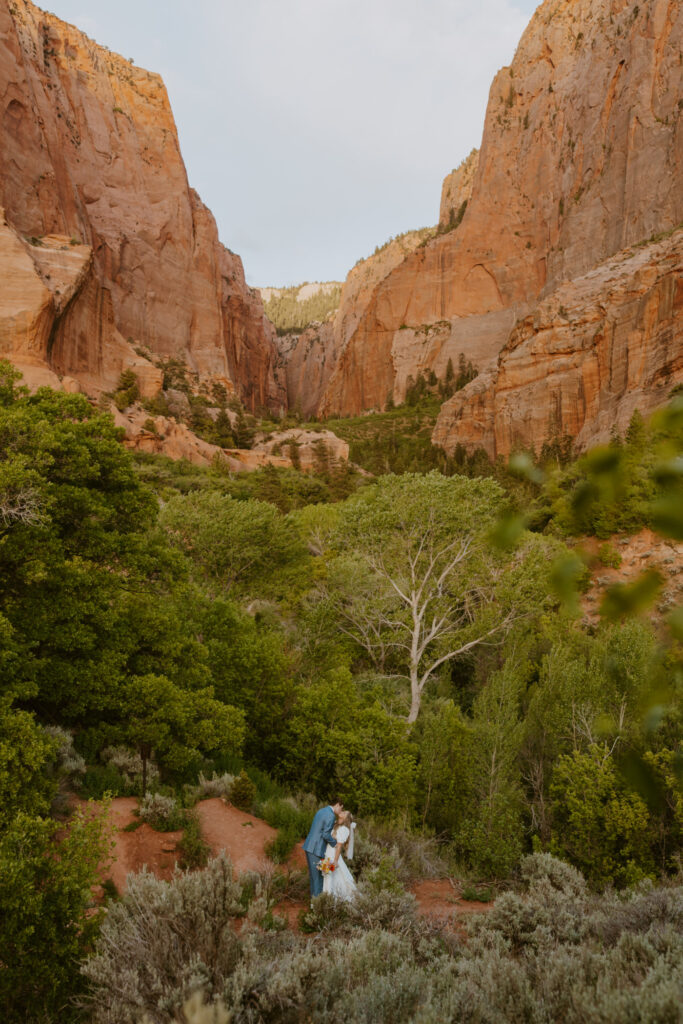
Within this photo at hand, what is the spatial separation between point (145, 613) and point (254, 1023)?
7.01m

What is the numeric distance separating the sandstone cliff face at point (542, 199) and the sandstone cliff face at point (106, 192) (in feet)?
98.5

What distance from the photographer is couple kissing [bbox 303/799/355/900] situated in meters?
6.67

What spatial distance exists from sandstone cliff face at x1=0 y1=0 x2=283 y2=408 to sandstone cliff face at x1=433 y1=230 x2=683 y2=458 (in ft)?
119

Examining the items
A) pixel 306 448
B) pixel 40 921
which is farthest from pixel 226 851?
pixel 306 448

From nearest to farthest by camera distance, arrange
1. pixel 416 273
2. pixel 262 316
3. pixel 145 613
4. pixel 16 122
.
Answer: pixel 145 613 → pixel 16 122 → pixel 416 273 → pixel 262 316

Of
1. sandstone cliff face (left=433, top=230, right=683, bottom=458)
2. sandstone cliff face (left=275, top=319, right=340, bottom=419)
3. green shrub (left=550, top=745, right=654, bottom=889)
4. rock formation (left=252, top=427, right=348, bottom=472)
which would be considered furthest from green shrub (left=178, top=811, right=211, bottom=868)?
sandstone cliff face (left=275, top=319, right=340, bottom=419)

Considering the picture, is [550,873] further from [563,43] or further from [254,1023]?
[563,43]

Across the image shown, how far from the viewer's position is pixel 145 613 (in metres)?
9.89

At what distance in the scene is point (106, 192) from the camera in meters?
68.1

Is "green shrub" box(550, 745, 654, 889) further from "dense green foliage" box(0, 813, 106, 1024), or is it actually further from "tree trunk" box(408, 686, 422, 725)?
"dense green foliage" box(0, 813, 106, 1024)

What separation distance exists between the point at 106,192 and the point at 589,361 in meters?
58.1

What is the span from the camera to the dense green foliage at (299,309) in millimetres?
159663

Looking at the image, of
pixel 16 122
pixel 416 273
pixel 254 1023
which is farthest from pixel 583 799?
pixel 416 273

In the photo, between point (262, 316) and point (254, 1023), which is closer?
point (254, 1023)
